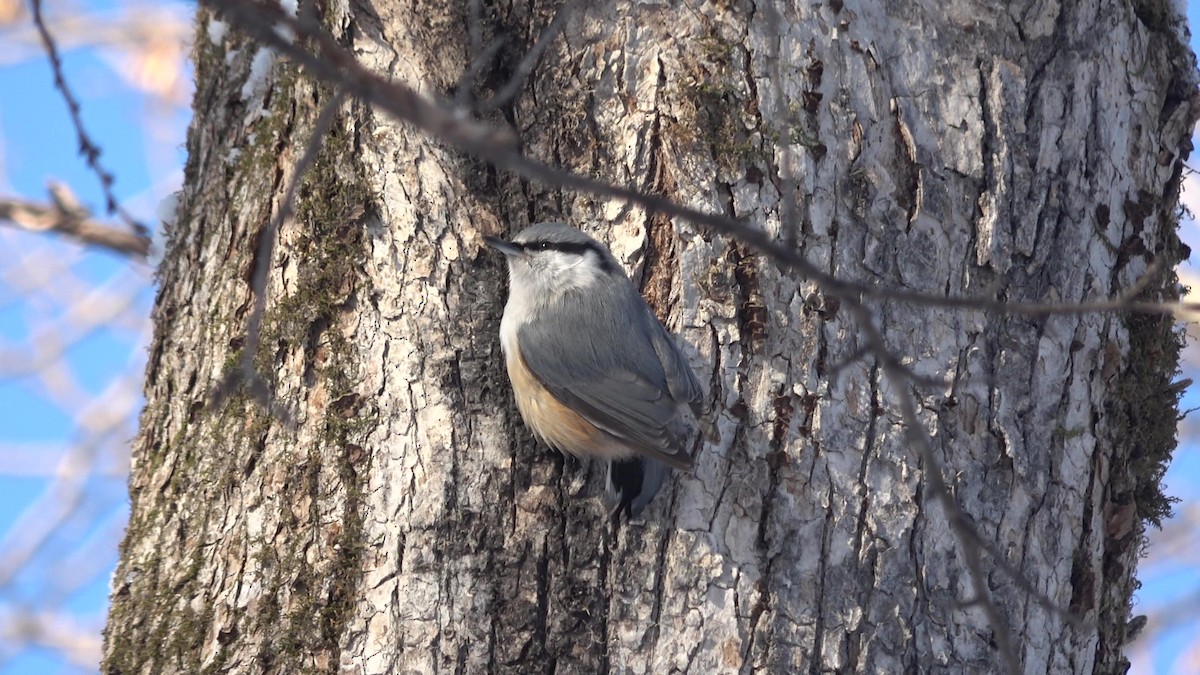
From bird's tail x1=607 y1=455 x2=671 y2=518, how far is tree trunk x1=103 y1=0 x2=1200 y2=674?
0.04 meters

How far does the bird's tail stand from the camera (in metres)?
2.71

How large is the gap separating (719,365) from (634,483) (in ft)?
1.15

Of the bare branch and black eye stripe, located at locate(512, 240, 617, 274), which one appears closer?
black eye stripe, located at locate(512, 240, 617, 274)

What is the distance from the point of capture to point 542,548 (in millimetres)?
2695

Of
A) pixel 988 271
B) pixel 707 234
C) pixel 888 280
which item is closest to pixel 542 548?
pixel 707 234

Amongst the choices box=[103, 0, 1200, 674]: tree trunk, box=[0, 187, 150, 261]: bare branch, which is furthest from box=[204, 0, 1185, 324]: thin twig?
box=[0, 187, 150, 261]: bare branch

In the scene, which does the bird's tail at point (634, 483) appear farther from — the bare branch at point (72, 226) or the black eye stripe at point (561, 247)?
the bare branch at point (72, 226)

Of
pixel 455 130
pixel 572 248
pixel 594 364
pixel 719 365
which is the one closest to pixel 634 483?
pixel 719 365

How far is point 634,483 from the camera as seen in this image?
9.00 ft

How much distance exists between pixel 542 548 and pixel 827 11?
152cm

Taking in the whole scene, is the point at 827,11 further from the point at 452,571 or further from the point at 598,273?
the point at 452,571

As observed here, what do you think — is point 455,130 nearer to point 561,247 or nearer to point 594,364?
point 561,247

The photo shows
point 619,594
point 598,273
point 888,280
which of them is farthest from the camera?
point 598,273

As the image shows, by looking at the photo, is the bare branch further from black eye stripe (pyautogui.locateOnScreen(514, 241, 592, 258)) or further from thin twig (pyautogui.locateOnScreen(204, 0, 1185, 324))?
thin twig (pyautogui.locateOnScreen(204, 0, 1185, 324))
